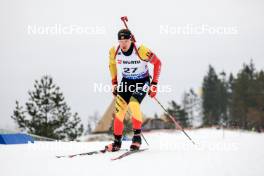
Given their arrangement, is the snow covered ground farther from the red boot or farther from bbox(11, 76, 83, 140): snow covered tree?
bbox(11, 76, 83, 140): snow covered tree

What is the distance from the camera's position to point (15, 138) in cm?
757

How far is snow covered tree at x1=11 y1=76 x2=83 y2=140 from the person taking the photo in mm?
30625

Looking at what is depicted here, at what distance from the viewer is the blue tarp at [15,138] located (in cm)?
719

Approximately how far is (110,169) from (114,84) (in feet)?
9.52

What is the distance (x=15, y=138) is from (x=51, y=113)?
2470 cm

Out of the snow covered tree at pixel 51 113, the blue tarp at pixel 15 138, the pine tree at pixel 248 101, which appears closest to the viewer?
the blue tarp at pixel 15 138

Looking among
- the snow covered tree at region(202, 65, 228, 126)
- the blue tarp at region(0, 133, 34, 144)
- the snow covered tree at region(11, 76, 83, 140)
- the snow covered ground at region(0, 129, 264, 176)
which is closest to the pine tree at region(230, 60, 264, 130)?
the snow covered tree at region(202, 65, 228, 126)

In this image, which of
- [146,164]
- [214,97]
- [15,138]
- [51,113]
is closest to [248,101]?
[214,97]

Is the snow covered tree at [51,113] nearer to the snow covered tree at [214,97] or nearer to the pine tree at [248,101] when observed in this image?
the pine tree at [248,101]

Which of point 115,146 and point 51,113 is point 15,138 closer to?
point 115,146

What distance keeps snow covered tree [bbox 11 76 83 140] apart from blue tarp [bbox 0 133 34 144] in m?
22.7

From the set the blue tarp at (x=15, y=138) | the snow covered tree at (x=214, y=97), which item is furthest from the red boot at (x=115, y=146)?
the snow covered tree at (x=214, y=97)

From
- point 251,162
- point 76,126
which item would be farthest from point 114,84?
point 76,126

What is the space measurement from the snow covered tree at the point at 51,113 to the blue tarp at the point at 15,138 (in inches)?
894
